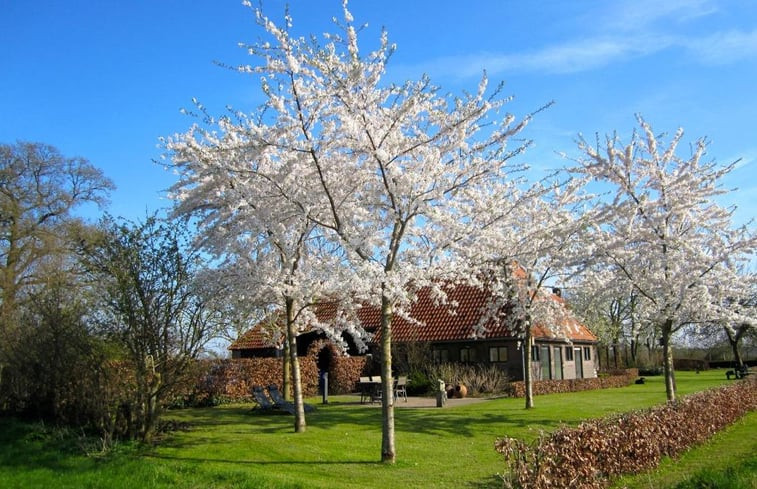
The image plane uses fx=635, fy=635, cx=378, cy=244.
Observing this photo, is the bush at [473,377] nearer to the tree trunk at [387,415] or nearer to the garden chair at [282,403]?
the garden chair at [282,403]

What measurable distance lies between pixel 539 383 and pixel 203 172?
17.3 meters

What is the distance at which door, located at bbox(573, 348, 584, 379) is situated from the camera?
109 ft

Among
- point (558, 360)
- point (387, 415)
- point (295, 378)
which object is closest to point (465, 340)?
point (558, 360)

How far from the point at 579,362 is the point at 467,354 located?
920 centimetres

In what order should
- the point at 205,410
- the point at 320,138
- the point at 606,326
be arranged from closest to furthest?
the point at 320,138
the point at 205,410
the point at 606,326

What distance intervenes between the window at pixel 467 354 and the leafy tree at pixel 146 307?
55.2 ft

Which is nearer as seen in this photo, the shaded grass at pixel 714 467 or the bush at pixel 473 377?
the shaded grass at pixel 714 467

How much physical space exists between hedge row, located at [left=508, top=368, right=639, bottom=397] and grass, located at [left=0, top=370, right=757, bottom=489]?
6.30 meters

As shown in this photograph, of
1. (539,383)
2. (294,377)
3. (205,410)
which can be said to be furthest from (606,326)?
(294,377)

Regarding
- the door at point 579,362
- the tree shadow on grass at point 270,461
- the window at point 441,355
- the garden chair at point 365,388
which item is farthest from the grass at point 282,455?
the door at point 579,362

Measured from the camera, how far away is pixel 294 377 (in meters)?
13.5

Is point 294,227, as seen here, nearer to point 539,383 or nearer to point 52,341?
point 52,341

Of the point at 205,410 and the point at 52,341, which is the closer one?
the point at 52,341

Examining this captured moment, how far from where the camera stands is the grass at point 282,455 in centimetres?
972
